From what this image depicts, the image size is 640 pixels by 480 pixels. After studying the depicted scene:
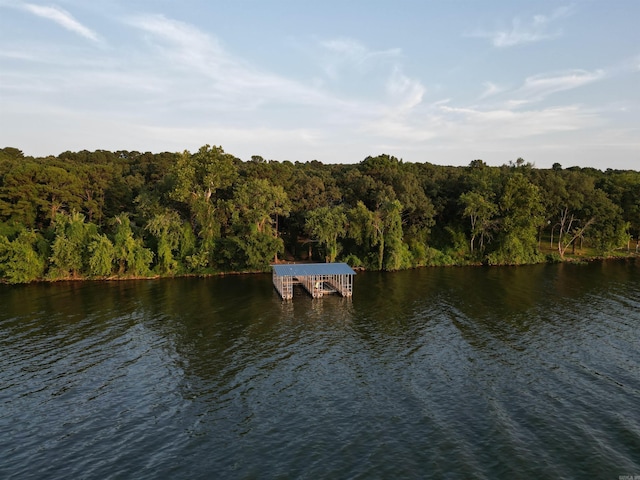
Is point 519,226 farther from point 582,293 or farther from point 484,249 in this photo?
point 582,293

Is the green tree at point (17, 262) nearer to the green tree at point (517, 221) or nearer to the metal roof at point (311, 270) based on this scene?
the metal roof at point (311, 270)

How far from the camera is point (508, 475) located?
23.3 meters

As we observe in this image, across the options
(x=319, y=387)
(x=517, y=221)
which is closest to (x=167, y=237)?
(x=319, y=387)

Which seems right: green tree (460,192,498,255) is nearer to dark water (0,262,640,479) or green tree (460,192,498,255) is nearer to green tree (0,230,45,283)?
dark water (0,262,640,479)

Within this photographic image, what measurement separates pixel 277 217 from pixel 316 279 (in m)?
23.9

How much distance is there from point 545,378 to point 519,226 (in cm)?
5554

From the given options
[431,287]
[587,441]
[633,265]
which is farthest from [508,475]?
[633,265]

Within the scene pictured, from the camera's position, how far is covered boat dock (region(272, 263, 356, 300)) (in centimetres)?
5891

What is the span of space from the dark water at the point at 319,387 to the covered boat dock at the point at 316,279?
3.28 m

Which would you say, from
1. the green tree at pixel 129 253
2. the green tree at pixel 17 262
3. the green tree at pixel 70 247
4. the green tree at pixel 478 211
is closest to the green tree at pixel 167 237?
the green tree at pixel 129 253

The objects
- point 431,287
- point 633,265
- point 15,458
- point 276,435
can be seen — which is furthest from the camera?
Answer: point 633,265

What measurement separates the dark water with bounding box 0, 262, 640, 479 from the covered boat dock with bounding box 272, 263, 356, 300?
129 inches

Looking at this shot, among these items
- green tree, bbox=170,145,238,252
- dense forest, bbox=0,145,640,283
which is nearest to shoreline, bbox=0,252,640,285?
dense forest, bbox=0,145,640,283

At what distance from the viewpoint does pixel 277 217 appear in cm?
8294
